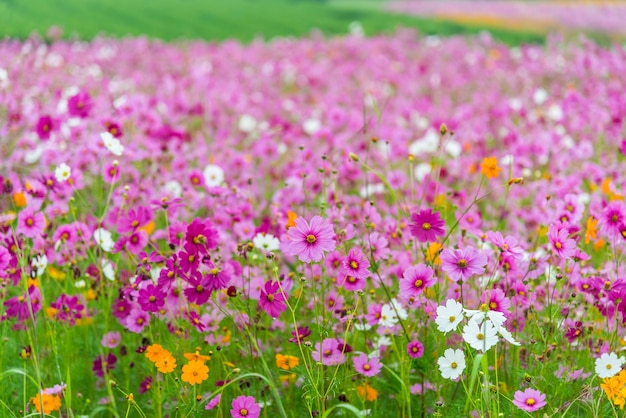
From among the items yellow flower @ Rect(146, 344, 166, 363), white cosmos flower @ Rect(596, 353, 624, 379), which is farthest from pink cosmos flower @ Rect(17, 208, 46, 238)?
white cosmos flower @ Rect(596, 353, 624, 379)

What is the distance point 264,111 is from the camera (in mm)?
6855

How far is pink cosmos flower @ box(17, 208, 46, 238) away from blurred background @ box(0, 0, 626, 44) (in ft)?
20.2

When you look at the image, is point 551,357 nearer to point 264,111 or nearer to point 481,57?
point 264,111

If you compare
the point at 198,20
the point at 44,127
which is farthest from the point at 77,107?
the point at 198,20

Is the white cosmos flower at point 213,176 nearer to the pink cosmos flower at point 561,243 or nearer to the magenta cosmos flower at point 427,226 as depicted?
the magenta cosmos flower at point 427,226

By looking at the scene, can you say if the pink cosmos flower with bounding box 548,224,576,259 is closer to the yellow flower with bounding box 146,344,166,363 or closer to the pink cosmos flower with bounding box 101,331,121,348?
the yellow flower with bounding box 146,344,166,363

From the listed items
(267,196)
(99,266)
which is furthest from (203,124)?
(99,266)

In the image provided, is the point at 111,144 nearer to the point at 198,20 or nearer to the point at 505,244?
the point at 505,244

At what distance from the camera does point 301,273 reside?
2662 mm

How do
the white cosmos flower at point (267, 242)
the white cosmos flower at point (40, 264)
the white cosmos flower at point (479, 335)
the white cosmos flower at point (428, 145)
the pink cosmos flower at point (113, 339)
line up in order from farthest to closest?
the white cosmos flower at point (428, 145)
the pink cosmos flower at point (113, 339)
the white cosmos flower at point (267, 242)
the white cosmos flower at point (40, 264)
the white cosmos flower at point (479, 335)

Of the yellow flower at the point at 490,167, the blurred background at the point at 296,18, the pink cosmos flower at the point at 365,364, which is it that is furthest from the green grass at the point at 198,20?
the pink cosmos flower at the point at 365,364

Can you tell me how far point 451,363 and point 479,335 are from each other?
0.15 m

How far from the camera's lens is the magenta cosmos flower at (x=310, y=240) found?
83.0 inches

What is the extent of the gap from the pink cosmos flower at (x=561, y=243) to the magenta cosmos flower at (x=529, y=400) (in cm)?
41
